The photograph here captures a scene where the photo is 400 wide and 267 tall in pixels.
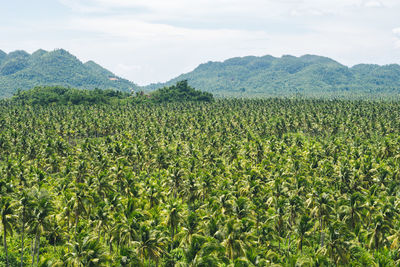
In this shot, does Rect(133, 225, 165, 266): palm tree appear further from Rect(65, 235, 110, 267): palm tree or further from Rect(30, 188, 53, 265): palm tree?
Rect(30, 188, 53, 265): palm tree

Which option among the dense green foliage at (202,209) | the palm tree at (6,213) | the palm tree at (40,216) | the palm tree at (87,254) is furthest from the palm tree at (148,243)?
the palm tree at (6,213)

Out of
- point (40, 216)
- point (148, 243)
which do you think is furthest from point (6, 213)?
point (148, 243)

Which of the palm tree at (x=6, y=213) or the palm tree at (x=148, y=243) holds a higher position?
the palm tree at (x=6, y=213)

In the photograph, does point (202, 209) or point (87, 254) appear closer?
point (87, 254)

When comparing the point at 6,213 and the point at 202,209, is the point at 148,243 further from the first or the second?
the point at 6,213

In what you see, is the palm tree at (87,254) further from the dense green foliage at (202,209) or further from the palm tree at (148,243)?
the palm tree at (148,243)

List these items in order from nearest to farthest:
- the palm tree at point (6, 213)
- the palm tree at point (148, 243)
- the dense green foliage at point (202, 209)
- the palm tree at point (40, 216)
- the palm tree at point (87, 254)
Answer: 1. the palm tree at point (87, 254)
2. the palm tree at point (148, 243)
3. the dense green foliage at point (202, 209)
4. the palm tree at point (6, 213)
5. the palm tree at point (40, 216)

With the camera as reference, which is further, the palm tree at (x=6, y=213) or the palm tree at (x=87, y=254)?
the palm tree at (x=6, y=213)

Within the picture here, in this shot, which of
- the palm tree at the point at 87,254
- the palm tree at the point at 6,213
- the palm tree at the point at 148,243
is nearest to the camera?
the palm tree at the point at 87,254

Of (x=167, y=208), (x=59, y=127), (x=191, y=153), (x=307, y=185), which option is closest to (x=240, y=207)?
(x=167, y=208)

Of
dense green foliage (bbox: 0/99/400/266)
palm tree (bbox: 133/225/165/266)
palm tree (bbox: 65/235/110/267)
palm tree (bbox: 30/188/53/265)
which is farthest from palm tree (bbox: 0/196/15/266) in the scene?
palm tree (bbox: 133/225/165/266)

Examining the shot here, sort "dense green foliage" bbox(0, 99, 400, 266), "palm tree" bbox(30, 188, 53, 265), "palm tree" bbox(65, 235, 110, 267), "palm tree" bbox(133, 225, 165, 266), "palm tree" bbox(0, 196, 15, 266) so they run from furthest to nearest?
"palm tree" bbox(30, 188, 53, 265) < "palm tree" bbox(0, 196, 15, 266) < "dense green foliage" bbox(0, 99, 400, 266) < "palm tree" bbox(133, 225, 165, 266) < "palm tree" bbox(65, 235, 110, 267)

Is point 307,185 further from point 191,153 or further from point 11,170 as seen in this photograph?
Result: point 11,170

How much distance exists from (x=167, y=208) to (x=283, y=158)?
146 ft
